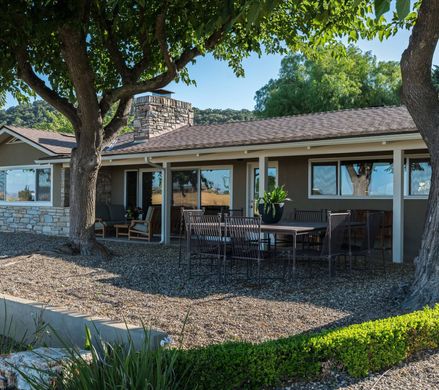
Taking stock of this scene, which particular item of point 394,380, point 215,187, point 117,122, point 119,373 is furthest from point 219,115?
point 119,373

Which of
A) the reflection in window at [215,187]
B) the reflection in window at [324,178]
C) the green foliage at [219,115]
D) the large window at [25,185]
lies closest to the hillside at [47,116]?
the green foliage at [219,115]

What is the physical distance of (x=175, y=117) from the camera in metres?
16.0

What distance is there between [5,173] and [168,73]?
9.74m

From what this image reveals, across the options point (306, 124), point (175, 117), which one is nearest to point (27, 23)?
point (306, 124)

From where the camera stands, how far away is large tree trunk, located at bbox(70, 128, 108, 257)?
10047mm

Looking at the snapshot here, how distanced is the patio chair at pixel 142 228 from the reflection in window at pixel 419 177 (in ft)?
22.0

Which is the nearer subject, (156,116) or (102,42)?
(102,42)

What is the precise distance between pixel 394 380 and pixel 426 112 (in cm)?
325

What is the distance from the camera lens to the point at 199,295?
6285 mm

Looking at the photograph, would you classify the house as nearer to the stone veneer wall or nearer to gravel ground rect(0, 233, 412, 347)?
the stone veneer wall

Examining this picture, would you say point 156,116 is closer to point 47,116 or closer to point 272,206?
point 272,206

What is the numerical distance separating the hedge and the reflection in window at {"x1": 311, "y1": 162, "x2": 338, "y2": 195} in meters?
7.59

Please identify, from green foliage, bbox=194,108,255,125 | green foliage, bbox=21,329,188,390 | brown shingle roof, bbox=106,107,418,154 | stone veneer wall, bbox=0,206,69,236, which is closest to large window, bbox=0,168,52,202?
stone veneer wall, bbox=0,206,69,236

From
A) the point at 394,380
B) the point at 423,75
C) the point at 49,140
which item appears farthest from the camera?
the point at 49,140
